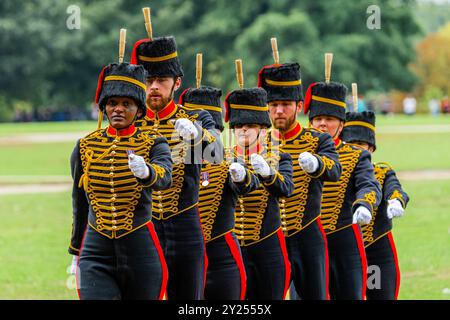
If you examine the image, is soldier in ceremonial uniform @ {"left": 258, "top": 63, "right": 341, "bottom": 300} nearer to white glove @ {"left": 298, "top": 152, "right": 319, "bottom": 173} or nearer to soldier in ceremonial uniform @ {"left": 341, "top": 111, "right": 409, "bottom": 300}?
white glove @ {"left": 298, "top": 152, "right": 319, "bottom": 173}

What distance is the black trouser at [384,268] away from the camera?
8484mm

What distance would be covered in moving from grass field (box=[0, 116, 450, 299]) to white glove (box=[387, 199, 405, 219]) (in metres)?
2.31

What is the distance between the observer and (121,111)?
20.6 ft

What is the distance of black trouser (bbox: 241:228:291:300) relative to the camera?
7316mm

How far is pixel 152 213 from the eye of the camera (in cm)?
692

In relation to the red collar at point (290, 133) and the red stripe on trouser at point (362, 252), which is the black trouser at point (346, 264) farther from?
the red collar at point (290, 133)

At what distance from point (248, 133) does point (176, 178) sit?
2.17 ft

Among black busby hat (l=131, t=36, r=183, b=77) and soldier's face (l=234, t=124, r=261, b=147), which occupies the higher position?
black busby hat (l=131, t=36, r=183, b=77)

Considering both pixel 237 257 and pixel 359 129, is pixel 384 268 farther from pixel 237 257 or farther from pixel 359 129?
pixel 237 257

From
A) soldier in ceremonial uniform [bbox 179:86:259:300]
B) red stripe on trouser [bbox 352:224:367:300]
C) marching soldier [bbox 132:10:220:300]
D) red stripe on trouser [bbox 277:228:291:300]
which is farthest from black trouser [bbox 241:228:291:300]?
red stripe on trouser [bbox 352:224:367:300]

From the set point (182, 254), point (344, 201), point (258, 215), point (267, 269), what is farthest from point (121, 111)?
point (344, 201)
